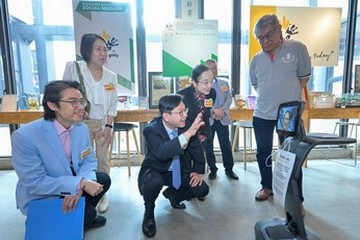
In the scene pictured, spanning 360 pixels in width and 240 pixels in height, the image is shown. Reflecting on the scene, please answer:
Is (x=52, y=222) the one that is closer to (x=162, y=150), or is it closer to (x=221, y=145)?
(x=162, y=150)

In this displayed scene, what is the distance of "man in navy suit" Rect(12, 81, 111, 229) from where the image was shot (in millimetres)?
1398

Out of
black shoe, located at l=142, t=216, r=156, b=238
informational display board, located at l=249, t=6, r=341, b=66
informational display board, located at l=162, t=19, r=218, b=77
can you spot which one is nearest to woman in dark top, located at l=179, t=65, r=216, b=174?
black shoe, located at l=142, t=216, r=156, b=238

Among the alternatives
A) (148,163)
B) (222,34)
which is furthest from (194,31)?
(148,163)

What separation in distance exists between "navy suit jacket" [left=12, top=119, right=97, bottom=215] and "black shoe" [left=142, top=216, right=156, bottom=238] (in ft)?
1.85

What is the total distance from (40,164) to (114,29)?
88.6 inches

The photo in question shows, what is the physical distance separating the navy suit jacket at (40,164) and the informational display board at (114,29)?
191 cm

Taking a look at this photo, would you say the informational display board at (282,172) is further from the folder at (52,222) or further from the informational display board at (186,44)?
the informational display board at (186,44)

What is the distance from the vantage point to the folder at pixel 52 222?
1328 mm

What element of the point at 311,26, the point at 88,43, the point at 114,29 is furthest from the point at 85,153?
the point at 311,26

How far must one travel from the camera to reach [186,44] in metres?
3.25

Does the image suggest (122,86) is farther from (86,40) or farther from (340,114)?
(340,114)

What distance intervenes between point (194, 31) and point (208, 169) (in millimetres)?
1695

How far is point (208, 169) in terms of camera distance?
3.08 metres

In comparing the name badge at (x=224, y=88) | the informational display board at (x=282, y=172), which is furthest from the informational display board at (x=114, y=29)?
the informational display board at (x=282, y=172)
